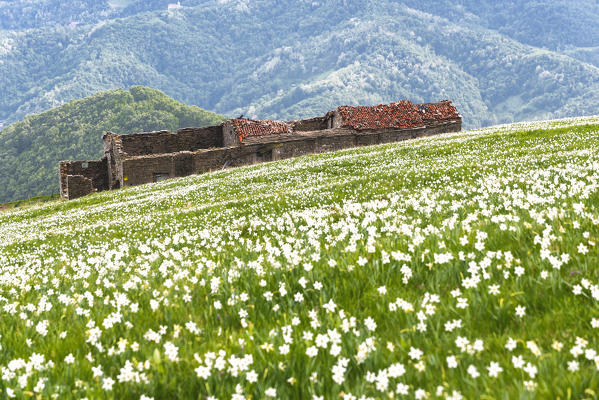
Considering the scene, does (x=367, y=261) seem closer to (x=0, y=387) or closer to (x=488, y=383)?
(x=488, y=383)

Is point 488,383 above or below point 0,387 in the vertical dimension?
above

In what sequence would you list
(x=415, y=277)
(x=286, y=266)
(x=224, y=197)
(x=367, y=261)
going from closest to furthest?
(x=415, y=277), (x=367, y=261), (x=286, y=266), (x=224, y=197)

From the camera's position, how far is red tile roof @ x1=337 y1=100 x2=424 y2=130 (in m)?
57.4

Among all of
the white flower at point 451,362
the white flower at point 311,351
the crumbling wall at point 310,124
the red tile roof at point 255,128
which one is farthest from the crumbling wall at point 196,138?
the white flower at point 451,362

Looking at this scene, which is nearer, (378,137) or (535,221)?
(535,221)

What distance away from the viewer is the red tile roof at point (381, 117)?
5738 cm

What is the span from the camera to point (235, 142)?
5316cm

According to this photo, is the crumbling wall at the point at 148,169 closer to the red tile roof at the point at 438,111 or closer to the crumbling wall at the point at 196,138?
the crumbling wall at the point at 196,138

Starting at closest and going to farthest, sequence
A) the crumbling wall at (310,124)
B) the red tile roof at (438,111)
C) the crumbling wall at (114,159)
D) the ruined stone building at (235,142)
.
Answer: the ruined stone building at (235,142), the crumbling wall at (114,159), the red tile roof at (438,111), the crumbling wall at (310,124)

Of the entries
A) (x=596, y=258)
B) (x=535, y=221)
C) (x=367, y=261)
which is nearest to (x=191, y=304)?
(x=367, y=261)

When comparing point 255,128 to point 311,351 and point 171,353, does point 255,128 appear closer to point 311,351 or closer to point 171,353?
point 171,353

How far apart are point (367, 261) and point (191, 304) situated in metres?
1.94

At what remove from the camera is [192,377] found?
2.69 metres

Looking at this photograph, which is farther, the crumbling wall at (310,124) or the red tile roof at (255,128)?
the crumbling wall at (310,124)
